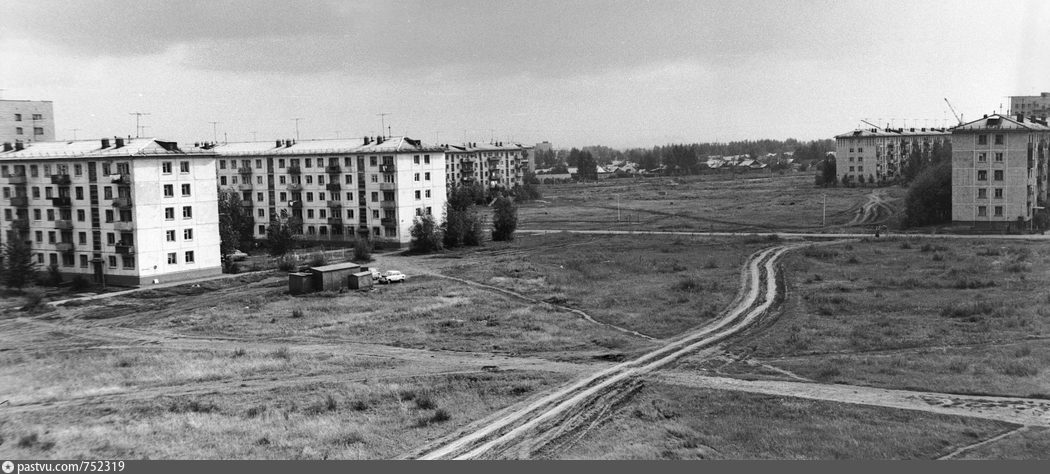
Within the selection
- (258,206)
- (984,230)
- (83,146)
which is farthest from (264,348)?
(984,230)

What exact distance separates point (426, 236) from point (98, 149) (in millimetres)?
26320

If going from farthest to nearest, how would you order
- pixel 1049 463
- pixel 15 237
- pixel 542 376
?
pixel 15 237, pixel 542 376, pixel 1049 463

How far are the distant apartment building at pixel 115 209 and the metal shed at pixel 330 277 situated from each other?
12390 millimetres

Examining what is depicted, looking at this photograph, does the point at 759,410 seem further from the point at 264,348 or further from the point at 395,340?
the point at 264,348

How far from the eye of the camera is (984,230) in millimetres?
68875

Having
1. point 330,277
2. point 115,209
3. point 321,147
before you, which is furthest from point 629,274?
point 321,147

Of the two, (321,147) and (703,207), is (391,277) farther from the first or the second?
(703,207)

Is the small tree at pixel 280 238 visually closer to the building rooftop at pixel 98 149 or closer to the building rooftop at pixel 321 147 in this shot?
the building rooftop at pixel 321 147

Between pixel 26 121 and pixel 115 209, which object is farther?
pixel 26 121

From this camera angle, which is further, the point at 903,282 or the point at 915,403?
the point at 903,282

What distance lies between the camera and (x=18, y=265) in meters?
52.8

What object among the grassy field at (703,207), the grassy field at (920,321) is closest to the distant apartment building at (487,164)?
the grassy field at (703,207)

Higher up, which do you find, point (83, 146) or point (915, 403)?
point (83, 146)

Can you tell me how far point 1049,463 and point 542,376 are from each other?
15.8m
